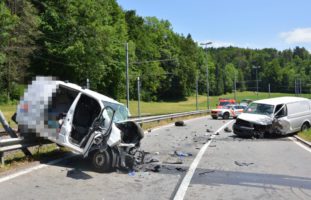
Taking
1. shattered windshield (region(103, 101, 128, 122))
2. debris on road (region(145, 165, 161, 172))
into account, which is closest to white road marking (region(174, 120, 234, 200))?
debris on road (region(145, 165, 161, 172))

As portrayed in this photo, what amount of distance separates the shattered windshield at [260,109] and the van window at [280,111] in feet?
0.86

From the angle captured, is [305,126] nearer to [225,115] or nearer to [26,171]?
[26,171]

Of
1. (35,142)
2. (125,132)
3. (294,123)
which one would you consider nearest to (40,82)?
(35,142)

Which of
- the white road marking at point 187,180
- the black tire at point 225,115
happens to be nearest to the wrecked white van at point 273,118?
the white road marking at point 187,180

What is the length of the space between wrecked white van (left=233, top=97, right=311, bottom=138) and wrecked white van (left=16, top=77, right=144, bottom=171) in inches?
419

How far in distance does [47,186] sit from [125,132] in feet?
11.3

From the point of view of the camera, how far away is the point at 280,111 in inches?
810

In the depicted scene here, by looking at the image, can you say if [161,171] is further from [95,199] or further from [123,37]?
[123,37]

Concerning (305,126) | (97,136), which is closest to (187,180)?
(97,136)

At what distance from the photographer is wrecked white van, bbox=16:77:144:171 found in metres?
9.61

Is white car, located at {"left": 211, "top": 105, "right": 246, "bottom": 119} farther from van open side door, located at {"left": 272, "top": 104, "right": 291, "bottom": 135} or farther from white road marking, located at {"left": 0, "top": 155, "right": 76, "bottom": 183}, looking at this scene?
white road marking, located at {"left": 0, "top": 155, "right": 76, "bottom": 183}

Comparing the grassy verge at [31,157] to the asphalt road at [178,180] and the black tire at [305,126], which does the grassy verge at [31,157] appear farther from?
the black tire at [305,126]

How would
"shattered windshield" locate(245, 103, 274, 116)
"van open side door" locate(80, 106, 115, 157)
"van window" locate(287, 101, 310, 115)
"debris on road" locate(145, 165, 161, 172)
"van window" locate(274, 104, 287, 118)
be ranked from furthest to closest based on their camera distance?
"van window" locate(287, 101, 310, 115)
"shattered windshield" locate(245, 103, 274, 116)
"van window" locate(274, 104, 287, 118)
"debris on road" locate(145, 165, 161, 172)
"van open side door" locate(80, 106, 115, 157)

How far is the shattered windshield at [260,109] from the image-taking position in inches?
812
